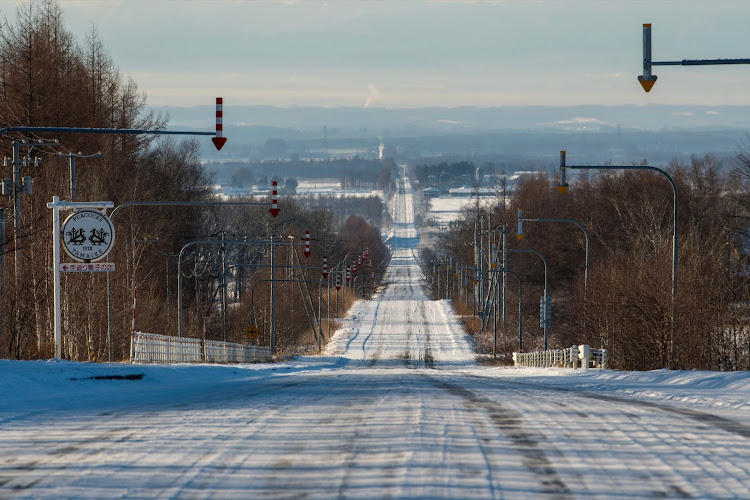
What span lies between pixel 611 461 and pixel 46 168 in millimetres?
47217

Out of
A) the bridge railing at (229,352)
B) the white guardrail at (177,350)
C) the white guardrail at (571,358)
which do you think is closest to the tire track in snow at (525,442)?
the white guardrail at (571,358)

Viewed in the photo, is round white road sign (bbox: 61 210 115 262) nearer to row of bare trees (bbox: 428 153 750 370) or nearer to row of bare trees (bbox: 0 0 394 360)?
row of bare trees (bbox: 0 0 394 360)

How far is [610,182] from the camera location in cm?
9375

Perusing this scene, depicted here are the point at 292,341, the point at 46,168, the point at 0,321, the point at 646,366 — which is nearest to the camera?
the point at 0,321

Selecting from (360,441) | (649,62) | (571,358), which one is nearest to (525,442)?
(360,441)

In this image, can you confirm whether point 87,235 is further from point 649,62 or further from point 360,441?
point 360,441

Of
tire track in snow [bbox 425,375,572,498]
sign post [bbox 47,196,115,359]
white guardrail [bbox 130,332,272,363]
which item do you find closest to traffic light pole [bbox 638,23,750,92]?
tire track in snow [bbox 425,375,572,498]

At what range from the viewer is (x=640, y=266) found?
37219 mm

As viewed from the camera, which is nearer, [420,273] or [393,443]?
[393,443]

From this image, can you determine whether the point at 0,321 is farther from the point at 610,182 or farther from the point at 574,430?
the point at 610,182

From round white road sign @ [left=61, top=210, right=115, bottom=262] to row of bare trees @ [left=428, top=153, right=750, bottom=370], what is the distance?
16.8 meters

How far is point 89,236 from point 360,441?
14858 millimetres

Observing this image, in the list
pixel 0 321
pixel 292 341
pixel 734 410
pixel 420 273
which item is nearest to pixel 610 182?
pixel 292 341

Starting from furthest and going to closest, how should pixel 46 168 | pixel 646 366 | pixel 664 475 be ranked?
1. pixel 46 168
2. pixel 646 366
3. pixel 664 475
